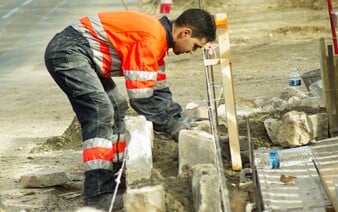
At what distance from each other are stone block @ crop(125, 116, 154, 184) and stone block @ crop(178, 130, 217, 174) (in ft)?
0.88

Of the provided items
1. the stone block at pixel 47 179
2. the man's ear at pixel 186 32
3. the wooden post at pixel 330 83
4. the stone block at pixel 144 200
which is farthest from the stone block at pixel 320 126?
the stone block at pixel 144 200

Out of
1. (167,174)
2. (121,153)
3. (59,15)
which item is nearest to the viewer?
(167,174)

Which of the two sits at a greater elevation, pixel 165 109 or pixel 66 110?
pixel 165 109

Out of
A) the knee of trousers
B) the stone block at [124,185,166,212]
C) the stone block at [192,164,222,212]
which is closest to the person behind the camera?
the stone block at [192,164,222,212]

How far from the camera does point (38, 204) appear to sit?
7.45 m

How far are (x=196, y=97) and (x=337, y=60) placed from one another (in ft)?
15.7

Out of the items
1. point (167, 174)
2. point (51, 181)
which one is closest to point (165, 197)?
point (167, 174)

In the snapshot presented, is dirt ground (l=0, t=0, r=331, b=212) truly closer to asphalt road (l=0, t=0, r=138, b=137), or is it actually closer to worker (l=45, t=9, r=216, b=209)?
asphalt road (l=0, t=0, r=138, b=137)

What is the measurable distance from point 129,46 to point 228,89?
1.00 metres

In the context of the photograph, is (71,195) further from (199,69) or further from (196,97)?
(199,69)

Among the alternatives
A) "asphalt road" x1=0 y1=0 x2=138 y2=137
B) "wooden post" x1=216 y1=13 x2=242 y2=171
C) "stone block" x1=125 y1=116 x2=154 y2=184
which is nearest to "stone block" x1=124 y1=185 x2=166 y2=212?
"stone block" x1=125 y1=116 x2=154 y2=184

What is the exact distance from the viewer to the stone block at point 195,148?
22.2 ft

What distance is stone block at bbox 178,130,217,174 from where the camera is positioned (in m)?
6.77

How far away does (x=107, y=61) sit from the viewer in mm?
7102
